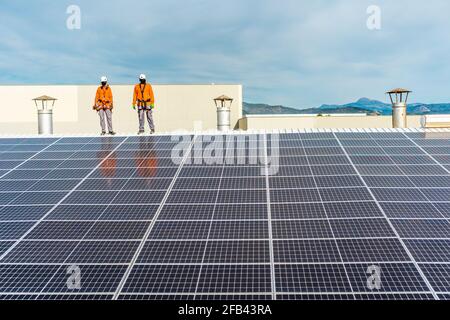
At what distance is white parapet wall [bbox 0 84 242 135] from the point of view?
50094 millimetres

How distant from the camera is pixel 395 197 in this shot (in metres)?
9.65

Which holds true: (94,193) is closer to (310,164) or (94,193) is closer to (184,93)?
(310,164)

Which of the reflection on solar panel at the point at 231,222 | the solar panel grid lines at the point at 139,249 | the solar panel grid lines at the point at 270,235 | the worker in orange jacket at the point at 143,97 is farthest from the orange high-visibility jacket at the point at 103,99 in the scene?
the solar panel grid lines at the point at 270,235

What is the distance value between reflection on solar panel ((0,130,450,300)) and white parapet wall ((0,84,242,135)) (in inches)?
1445

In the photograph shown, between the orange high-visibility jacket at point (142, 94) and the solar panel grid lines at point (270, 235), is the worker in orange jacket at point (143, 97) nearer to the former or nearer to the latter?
the orange high-visibility jacket at point (142, 94)

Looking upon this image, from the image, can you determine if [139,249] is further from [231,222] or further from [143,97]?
[143,97]

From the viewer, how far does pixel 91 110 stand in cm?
5012

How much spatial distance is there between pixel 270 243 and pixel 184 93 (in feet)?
144

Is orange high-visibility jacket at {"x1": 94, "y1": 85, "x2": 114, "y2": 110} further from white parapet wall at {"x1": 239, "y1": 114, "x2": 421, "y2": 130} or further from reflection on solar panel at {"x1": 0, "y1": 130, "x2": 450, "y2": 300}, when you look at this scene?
white parapet wall at {"x1": 239, "y1": 114, "x2": 421, "y2": 130}

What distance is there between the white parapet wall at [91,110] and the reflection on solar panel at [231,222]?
1445 inches

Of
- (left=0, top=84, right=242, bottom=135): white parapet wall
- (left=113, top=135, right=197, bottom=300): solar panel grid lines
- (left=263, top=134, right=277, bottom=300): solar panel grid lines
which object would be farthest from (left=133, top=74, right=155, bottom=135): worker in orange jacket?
→ (left=0, top=84, right=242, bottom=135): white parapet wall

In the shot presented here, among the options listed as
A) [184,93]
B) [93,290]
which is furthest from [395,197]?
[184,93]

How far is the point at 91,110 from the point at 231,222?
1753 inches
